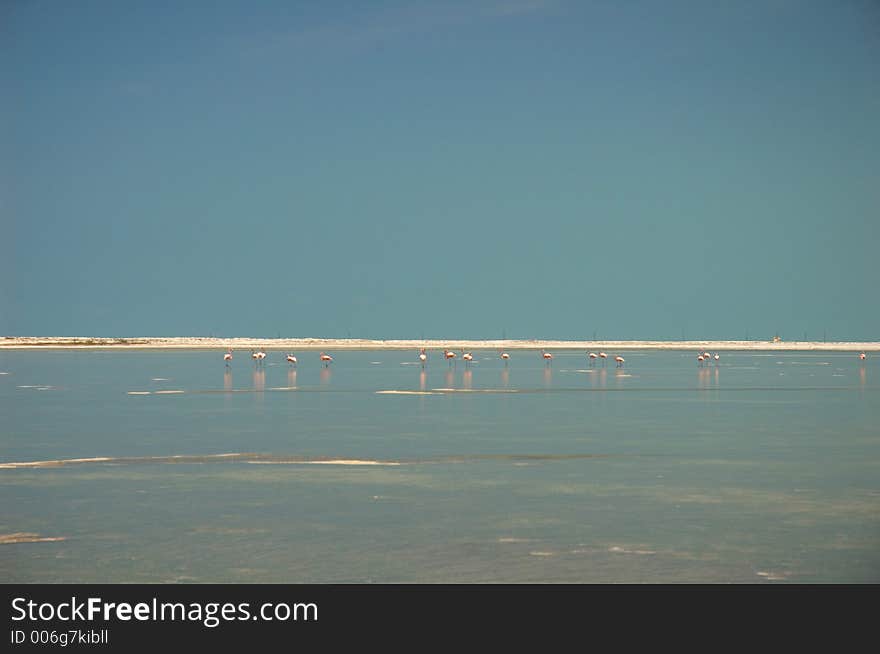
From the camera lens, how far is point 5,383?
1524 inches

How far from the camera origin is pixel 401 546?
32.7ft

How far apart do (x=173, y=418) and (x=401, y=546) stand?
47.9 feet

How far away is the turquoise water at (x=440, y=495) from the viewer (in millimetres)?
9266

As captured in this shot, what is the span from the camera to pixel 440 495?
42.6ft

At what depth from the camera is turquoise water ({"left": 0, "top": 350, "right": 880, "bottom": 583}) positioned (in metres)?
9.27
